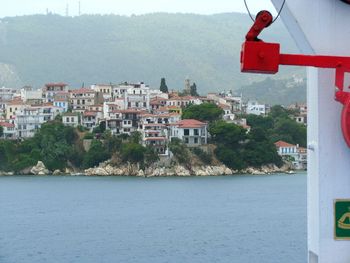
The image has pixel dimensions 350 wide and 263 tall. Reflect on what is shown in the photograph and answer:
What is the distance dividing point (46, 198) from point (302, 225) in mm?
24904

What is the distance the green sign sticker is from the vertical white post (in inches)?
0.6

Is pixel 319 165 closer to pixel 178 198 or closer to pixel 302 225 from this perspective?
pixel 302 225

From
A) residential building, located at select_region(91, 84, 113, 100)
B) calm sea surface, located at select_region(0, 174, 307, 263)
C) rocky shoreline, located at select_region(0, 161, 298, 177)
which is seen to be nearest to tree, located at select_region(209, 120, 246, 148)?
rocky shoreline, located at select_region(0, 161, 298, 177)

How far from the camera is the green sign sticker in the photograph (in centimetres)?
359

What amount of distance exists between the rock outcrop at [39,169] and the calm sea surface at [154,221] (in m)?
7.89

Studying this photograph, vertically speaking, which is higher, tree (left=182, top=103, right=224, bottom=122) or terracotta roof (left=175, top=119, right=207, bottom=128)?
tree (left=182, top=103, right=224, bottom=122)

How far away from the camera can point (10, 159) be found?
270ft

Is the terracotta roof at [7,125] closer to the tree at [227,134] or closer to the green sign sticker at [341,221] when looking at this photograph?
the tree at [227,134]

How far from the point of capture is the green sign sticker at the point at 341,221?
359 centimetres

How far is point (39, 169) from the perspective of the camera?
81.8 meters

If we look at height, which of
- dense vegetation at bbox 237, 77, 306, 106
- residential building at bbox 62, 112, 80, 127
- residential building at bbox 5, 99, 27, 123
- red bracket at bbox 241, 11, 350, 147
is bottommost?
red bracket at bbox 241, 11, 350, 147

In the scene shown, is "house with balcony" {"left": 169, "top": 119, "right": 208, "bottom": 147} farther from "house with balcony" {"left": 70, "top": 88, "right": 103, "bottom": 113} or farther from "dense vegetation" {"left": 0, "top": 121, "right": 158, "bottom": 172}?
"house with balcony" {"left": 70, "top": 88, "right": 103, "bottom": 113}

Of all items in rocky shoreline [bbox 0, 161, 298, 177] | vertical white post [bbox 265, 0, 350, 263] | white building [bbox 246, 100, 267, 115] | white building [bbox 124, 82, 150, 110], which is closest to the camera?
vertical white post [bbox 265, 0, 350, 263]

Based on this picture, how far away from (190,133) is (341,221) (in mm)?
74778
